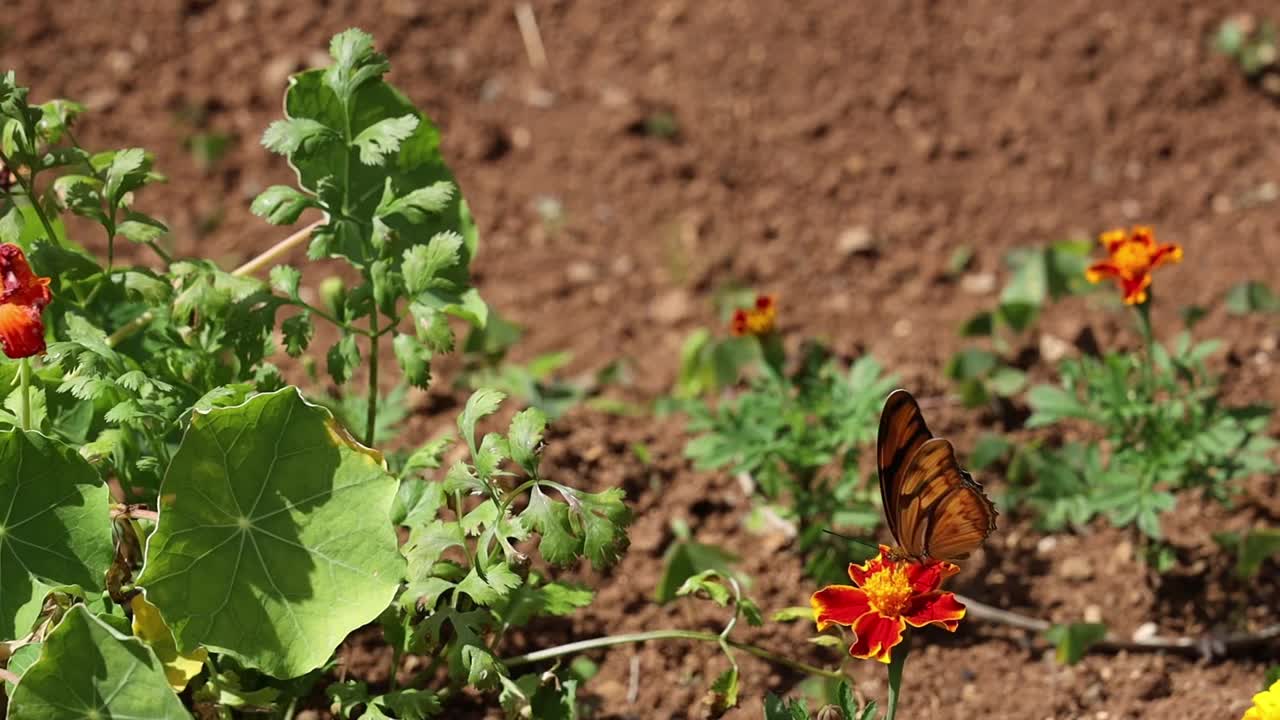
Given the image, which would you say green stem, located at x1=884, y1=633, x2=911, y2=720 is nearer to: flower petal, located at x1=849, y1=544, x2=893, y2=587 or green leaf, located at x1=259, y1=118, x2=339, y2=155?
flower petal, located at x1=849, y1=544, x2=893, y2=587

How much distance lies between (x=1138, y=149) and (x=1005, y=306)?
2.90ft

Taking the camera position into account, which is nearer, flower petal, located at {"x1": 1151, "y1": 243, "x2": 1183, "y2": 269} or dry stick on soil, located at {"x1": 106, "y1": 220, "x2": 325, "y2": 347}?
dry stick on soil, located at {"x1": 106, "y1": 220, "x2": 325, "y2": 347}

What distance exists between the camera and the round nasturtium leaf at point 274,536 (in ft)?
6.16

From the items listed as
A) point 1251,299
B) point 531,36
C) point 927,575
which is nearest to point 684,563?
point 927,575

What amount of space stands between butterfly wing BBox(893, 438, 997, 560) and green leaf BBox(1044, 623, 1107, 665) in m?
0.59

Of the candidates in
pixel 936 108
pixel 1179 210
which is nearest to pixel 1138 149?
pixel 1179 210

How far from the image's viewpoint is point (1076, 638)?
2385 millimetres

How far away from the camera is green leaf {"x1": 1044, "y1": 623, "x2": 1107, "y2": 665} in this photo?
2.38 metres

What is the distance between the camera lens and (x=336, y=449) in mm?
1983

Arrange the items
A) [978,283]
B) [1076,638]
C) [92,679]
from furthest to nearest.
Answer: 1. [978,283]
2. [1076,638]
3. [92,679]

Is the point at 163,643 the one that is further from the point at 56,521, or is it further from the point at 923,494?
the point at 923,494

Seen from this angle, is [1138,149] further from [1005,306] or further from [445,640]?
[445,640]

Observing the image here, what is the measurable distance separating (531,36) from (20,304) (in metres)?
2.39

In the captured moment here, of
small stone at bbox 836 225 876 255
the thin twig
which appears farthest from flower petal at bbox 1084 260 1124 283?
the thin twig
